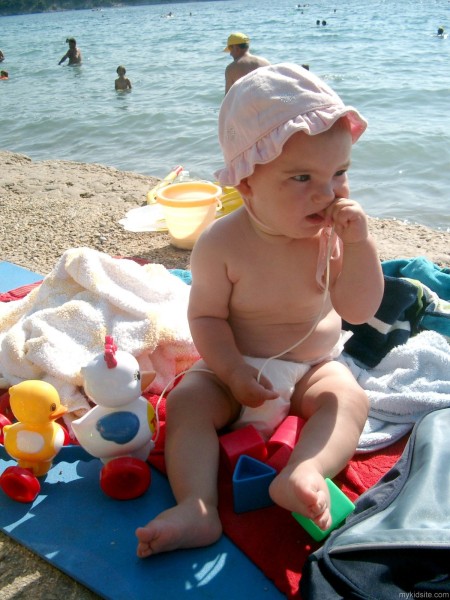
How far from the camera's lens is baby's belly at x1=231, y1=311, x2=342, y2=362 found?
1.80m

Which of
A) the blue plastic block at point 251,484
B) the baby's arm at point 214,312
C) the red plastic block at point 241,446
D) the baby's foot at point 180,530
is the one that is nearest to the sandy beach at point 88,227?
the baby's arm at point 214,312

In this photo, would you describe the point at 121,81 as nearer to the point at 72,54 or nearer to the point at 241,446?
the point at 72,54

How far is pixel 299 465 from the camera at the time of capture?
55.2 inches

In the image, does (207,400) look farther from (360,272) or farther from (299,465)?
(360,272)

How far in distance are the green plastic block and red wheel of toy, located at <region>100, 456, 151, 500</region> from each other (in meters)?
0.42

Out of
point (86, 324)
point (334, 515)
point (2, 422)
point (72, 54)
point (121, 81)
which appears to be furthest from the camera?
point (72, 54)

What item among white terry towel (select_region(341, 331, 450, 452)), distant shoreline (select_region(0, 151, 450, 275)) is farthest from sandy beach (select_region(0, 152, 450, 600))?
white terry towel (select_region(341, 331, 450, 452))

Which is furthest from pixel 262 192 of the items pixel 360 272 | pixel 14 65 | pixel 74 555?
pixel 14 65

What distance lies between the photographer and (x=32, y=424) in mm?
1593

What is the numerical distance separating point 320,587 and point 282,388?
0.63m

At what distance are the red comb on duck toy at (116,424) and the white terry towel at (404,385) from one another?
639mm

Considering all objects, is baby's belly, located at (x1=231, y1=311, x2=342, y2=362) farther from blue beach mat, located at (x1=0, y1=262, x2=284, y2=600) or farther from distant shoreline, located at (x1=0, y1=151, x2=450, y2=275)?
distant shoreline, located at (x1=0, y1=151, x2=450, y2=275)

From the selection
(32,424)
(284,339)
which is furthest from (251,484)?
(32,424)

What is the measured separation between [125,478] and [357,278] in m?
0.82
